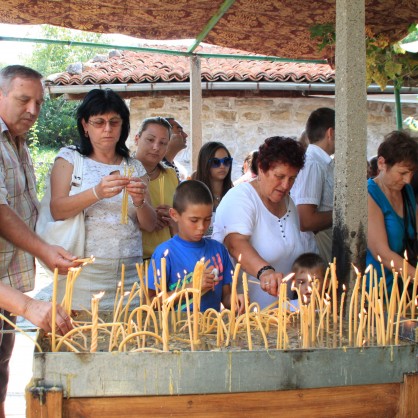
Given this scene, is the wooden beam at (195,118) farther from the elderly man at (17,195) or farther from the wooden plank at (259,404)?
the wooden plank at (259,404)

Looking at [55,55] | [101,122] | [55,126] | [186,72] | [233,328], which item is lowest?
[233,328]

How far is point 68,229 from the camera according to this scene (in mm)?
3385

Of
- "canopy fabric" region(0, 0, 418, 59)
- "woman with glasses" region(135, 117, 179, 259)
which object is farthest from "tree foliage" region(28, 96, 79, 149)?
"woman with glasses" region(135, 117, 179, 259)

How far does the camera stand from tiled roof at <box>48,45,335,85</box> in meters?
10.1

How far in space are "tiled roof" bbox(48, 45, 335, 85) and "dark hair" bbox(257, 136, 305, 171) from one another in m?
6.60

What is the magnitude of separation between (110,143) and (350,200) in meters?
1.25

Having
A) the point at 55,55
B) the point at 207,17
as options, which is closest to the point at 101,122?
the point at 207,17

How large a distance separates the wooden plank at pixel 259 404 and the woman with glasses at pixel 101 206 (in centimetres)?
134

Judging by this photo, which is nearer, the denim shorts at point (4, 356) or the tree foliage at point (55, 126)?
the denim shorts at point (4, 356)

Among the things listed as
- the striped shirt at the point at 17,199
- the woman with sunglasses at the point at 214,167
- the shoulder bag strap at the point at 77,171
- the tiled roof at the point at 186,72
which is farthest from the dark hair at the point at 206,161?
the tiled roof at the point at 186,72

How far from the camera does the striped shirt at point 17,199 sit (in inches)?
125

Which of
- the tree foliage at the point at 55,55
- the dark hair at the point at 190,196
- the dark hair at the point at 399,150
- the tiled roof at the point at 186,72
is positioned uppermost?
the tree foliage at the point at 55,55

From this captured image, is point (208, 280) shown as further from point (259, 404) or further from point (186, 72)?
point (186, 72)

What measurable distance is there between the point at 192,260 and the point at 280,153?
0.65 m
